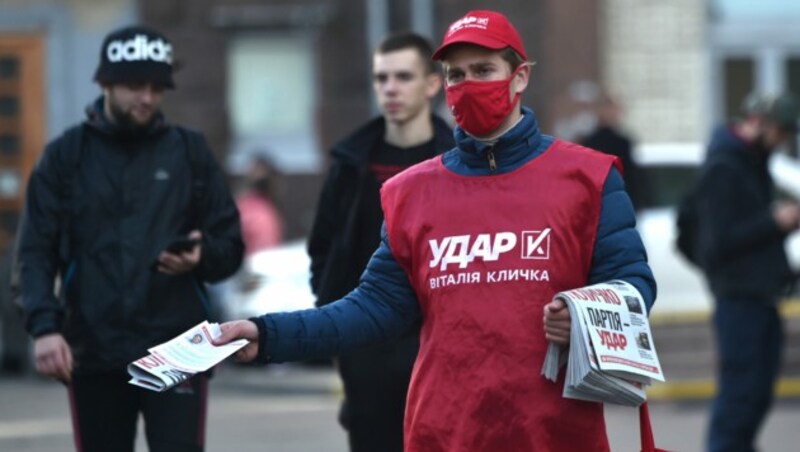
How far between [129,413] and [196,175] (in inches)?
32.5

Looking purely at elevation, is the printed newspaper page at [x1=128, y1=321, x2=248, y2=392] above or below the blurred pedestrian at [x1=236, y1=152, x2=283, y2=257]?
above

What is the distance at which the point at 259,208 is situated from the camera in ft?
59.8

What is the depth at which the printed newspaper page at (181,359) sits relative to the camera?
470cm

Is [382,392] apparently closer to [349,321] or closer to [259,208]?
[349,321]

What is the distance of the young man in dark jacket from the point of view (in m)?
6.98

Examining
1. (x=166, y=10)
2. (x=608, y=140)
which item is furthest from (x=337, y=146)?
(x=166, y=10)

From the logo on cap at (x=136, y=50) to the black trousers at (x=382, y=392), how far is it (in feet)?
3.97

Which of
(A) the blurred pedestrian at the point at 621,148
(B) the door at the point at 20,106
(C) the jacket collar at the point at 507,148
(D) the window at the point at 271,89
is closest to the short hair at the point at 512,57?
(C) the jacket collar at the point at 507,148

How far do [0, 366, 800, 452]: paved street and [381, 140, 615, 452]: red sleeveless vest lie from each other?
6.45 meters

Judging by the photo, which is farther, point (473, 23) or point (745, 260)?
point (745, 260)

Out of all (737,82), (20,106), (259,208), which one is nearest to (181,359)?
(259,208)

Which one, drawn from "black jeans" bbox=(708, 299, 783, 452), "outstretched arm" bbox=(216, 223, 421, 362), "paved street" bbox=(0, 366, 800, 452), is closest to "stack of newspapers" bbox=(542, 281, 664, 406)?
"outstretched arm" bbox=(216, 223, 421, 362)

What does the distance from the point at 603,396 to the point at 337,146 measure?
2.58 meters

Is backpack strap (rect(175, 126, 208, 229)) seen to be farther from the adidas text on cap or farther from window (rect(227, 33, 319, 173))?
window (rect(227, 33, 319, 173))
